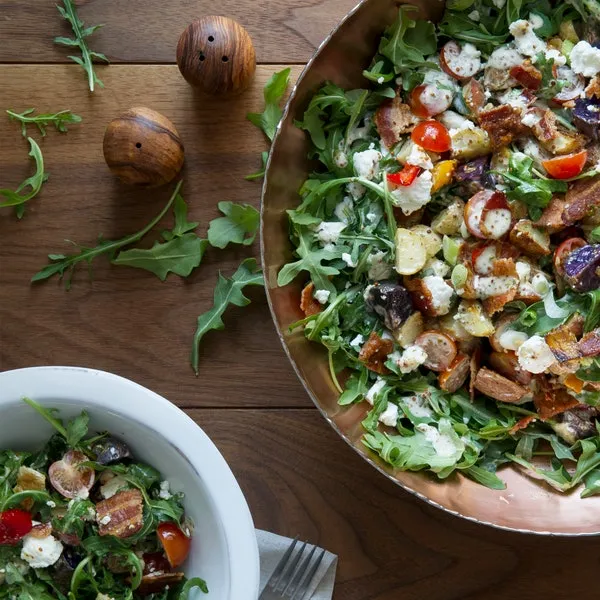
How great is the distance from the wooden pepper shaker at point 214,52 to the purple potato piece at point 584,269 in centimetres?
83

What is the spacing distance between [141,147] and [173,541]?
2.80 ft

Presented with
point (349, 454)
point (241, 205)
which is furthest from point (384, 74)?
point (349, 454)

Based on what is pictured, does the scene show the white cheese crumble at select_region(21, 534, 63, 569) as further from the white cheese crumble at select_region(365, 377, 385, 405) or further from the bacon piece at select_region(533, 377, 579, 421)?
the bacon piece at select_region(533, 377, 579, 421)

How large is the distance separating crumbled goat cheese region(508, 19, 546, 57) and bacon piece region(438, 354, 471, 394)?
0.67 metres

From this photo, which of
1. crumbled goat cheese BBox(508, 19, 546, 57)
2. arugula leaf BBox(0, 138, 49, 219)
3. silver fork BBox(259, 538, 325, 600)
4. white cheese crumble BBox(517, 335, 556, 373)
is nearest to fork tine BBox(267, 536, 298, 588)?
silver fork BBox(259, 538, 325, 600)

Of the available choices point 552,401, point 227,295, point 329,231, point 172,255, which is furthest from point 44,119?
point 552,401

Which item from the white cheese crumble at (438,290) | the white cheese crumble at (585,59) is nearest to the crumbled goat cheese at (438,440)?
the white cheese crumble at (438,290)

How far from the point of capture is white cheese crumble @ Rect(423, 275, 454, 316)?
5.37 ft

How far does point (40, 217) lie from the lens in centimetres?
184

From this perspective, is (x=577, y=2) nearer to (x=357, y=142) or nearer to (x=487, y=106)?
(x=487, y=106)

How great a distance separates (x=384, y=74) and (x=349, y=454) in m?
0.88

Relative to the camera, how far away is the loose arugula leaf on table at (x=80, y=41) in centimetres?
179

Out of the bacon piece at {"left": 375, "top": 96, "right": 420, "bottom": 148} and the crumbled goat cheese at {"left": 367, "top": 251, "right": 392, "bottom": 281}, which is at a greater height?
the bacon piece at {"left": 375, "top": 96, "right": 420, "bottom": 148}

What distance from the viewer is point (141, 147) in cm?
167
